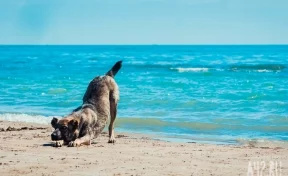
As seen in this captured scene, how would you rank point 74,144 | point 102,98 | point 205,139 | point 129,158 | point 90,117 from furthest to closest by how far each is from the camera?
point 205,139, point 102,98, point 90,117, point 74,144, point 129,158

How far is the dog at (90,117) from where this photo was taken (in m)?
10.4

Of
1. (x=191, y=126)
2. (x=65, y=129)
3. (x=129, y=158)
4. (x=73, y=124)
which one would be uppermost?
(x=191, y=126)

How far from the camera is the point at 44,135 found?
12328mm

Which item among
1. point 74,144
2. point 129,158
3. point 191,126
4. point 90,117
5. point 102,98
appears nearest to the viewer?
point 129,158

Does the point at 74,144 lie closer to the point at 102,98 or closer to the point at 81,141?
the point at 81,141

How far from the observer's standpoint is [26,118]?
54.7 feet

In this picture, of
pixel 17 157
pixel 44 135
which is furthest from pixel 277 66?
pixel 17 157

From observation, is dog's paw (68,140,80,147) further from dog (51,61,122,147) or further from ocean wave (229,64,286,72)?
ocean wave (229,64,286,72)

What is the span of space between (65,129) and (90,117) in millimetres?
631

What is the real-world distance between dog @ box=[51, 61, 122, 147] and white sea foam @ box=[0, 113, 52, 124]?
15.6 ft

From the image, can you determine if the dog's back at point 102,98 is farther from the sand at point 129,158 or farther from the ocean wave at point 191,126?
the ocean wave at point 191,126

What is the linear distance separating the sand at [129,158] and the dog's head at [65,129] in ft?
0.94

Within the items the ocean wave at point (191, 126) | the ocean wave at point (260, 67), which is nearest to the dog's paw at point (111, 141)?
the ocean wave at point (191, 126)

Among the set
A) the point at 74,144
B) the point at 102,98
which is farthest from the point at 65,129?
the point at 102,98
